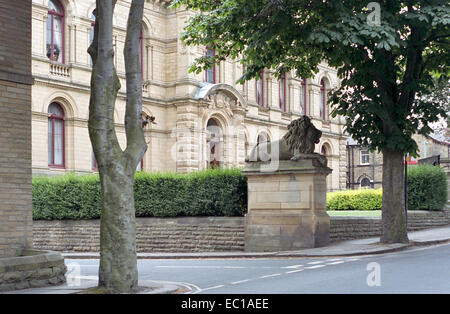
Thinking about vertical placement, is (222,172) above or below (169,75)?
below

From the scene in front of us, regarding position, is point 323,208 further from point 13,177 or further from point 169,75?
point 169,75

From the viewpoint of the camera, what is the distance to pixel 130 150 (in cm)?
1167

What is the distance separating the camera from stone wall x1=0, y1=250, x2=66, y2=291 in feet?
38.3

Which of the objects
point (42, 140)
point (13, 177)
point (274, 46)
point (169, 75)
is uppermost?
point (169, 75)

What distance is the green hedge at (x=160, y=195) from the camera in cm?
2225

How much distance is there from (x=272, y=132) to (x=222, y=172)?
76.2ft

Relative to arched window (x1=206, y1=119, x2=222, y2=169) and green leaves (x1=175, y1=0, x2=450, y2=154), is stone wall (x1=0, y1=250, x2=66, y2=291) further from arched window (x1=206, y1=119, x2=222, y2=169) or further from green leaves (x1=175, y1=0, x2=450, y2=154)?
arched window (x1=206, y1=119, x2=222, y2=169)

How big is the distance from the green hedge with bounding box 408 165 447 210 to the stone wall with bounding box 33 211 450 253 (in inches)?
147

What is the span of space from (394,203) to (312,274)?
7.51 metres

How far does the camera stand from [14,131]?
12.8 meters

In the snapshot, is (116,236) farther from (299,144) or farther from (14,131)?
(299,144)

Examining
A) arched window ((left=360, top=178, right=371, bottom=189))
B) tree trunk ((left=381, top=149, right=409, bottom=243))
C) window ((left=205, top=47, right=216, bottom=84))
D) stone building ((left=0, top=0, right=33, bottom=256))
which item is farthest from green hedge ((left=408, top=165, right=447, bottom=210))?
arched window ((left=360, top=178, right=371, bottom=189))
